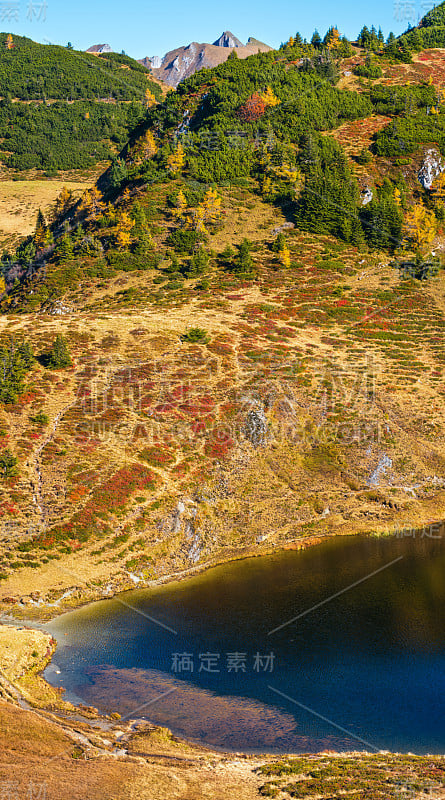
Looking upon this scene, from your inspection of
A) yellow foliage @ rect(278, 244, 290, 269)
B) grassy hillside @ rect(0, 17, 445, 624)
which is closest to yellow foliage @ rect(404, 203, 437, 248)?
grassy hillside @ rect(0, 17, 445, 624)

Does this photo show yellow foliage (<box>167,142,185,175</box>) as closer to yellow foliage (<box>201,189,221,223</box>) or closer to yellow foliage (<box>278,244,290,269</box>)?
yellow foliage (<box>201,189,221,223</box>)

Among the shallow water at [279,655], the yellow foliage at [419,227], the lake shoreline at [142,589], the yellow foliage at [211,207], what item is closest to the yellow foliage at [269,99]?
the yellow foliage at [211,207]

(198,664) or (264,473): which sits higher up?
(264,473)

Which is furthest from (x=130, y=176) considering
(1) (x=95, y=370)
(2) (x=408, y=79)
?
(2) (x=408, y=79)

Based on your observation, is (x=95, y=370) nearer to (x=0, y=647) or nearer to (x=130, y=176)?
(x=0, y=647)

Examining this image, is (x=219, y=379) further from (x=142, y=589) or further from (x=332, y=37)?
(x=332, y=37)

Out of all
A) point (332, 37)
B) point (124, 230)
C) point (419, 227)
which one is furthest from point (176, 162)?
point (332, 37)

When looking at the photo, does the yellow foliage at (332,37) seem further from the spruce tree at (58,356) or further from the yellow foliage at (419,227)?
the spruce tree at (58,356)
